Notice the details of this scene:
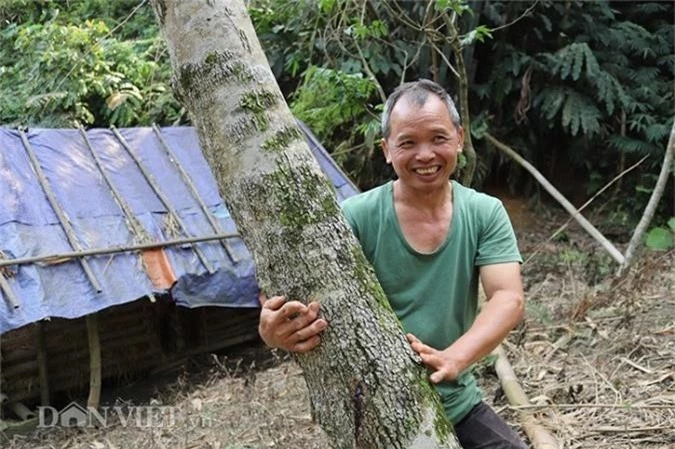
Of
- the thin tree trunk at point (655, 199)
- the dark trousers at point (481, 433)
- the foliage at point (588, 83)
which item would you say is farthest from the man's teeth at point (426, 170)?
the foliage at point (588, 83)

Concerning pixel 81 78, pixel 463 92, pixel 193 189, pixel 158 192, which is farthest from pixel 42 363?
pixel 463 92

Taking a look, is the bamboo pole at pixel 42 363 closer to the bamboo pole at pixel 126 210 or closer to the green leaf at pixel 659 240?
the bamboo pole at pixel 126 210

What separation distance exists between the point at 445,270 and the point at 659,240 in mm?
6949

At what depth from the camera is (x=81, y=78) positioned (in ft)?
31.3

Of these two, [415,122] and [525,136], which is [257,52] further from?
[525,136]

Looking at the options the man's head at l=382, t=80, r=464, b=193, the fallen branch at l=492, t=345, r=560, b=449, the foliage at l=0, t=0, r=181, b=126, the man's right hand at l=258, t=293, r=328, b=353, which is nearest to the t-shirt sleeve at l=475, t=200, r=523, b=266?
the man's head at l=382, t=80, r=464, b=193

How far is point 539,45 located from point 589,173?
2112mm

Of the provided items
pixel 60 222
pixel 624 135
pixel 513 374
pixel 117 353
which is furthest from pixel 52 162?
pixel 624 135

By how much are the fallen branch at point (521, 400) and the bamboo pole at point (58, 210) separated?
349 cm

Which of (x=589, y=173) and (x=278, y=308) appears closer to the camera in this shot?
(x=278, y=308)

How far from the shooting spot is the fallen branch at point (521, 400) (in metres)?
3.00

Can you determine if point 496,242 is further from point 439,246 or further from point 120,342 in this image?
point 120,342

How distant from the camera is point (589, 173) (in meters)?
9.82

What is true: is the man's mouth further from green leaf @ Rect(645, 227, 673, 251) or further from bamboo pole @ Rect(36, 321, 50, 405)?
green leaf @ Rect(645, 227, 673, 251)
